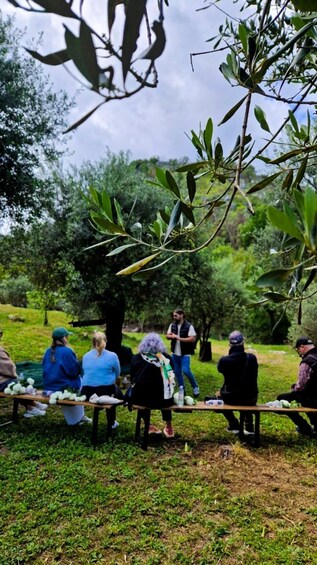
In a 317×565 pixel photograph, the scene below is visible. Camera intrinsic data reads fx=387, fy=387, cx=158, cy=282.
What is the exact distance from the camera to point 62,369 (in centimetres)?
537

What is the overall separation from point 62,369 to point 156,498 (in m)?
2.33

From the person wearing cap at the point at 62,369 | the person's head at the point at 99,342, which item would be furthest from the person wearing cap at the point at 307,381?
the person wearing cap at the point at 62,369

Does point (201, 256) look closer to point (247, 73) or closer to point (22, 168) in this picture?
point (22, 168)

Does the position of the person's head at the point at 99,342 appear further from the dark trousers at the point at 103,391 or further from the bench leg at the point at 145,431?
the bench leg at the point at 145,431

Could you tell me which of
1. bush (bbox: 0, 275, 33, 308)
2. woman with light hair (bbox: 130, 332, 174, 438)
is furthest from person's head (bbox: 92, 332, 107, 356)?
bush (bbox: 0, 275, 33, 308)

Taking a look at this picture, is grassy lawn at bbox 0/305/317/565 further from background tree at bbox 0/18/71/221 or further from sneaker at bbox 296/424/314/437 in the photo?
background tree at bbox 0/18/71/221

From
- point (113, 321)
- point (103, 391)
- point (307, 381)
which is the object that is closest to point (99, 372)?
point (103, 391)

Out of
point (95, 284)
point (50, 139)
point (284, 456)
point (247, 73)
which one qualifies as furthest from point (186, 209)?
point (95, 284)

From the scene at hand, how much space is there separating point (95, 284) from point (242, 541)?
5997 millimetres

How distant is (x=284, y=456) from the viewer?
15.4ft

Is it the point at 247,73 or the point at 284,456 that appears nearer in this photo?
the point at 247,73

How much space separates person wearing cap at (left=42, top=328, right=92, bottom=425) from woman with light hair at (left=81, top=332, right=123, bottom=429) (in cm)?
33

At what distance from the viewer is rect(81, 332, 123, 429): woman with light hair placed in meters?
5.04

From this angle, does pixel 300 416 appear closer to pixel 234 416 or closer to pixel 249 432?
pixel 249 432
